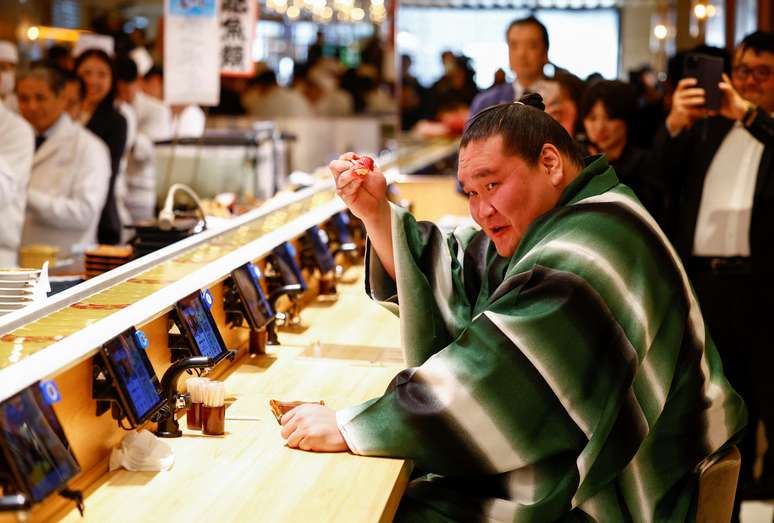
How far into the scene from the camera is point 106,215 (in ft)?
20.6

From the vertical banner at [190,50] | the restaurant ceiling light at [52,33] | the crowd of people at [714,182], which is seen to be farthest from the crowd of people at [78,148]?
the restaurant ceiling light at [52,33]

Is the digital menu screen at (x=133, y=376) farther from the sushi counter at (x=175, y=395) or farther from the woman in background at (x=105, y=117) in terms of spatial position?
the woman in background at (x=105, y=117)

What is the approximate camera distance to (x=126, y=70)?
838 centimetres

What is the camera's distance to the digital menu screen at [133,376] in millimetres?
2172

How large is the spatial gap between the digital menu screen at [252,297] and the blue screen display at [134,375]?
82cm

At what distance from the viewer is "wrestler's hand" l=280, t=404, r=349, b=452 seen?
233 cm

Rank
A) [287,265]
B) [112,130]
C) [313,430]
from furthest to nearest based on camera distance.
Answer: [112,130], [287,265], [313,430]

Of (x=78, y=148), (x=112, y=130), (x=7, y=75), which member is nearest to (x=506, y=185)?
(x=78, y=148)

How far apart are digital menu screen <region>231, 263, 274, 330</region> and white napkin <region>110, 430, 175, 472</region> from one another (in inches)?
36.9

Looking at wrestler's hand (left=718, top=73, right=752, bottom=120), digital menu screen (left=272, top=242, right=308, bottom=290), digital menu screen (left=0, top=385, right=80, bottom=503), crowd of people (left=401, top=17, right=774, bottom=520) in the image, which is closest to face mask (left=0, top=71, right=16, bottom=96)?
crowd of people (left=401, top=17, right=774, bottom=520)

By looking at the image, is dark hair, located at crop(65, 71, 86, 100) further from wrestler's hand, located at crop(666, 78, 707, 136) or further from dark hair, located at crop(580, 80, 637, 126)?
wrestler's hand, located at crop(666, 78, 707, 136)

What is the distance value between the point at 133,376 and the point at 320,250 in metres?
2.02

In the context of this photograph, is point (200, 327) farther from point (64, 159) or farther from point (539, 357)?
point (64, 159)

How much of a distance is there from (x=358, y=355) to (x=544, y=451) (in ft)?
3.82
